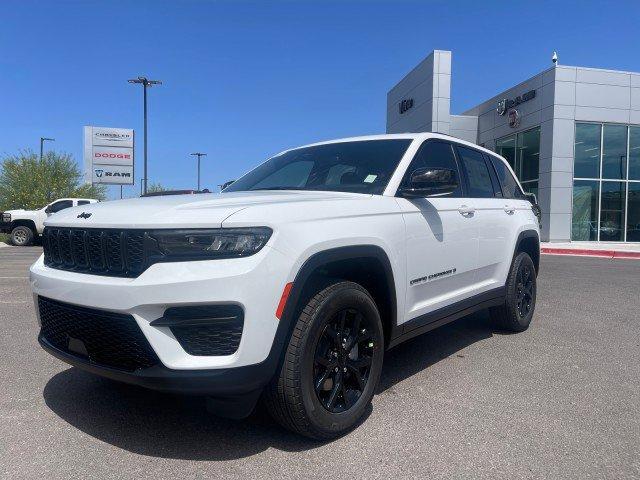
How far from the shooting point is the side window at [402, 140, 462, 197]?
376 cm

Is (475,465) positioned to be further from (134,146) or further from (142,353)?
(134,146)

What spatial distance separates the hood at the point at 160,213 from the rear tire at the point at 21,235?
18.3 m

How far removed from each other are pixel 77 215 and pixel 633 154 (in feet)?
73.4

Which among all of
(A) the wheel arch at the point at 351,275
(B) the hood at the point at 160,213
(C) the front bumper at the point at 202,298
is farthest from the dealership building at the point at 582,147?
(C) the front bumper at the point at 202,298

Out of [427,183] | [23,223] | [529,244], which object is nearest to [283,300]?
[427,183]

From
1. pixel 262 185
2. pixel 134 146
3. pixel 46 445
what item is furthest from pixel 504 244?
pixel 134 146

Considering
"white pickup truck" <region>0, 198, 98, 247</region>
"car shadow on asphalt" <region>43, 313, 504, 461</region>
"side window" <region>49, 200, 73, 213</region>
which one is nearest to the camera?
"car shadow on asphalt" <region>43, 313, 504, 461</region>

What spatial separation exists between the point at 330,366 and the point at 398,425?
1.92 feet

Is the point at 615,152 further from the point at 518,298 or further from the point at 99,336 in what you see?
the point at 99,336

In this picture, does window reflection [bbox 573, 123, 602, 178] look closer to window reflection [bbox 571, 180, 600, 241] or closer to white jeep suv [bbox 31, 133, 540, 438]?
window reflection [bbox 571, 180, 600, 241]

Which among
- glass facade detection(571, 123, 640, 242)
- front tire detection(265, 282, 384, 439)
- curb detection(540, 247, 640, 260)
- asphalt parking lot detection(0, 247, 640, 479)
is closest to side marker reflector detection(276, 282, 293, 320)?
front tire detection(265, 282, 384, 439)

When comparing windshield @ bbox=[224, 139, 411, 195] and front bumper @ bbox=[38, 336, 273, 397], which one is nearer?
front bumper @ bbox=[38, 336, 273, 397]

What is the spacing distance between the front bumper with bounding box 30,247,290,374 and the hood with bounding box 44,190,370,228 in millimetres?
203

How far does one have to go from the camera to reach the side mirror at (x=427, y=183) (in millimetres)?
3316
